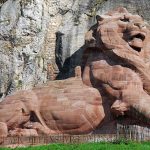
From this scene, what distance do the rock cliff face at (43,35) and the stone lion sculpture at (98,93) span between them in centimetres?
207

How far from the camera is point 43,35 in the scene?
60.8 feet

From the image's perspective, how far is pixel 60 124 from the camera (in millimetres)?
14570

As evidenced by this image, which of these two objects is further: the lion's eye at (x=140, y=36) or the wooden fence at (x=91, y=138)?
the lion's eye at (x=140, y=36)

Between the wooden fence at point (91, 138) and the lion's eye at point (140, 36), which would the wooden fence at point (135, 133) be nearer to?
the wooden fence at point (91, 138)

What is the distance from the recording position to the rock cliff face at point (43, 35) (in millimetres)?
17656

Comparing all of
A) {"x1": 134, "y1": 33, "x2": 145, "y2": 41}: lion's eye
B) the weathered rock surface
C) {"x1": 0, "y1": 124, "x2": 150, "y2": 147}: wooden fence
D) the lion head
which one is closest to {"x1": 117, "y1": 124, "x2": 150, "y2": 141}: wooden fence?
{"x1": 0, "y1": 124, "x2": 150, "y2": 147}: wooden fence

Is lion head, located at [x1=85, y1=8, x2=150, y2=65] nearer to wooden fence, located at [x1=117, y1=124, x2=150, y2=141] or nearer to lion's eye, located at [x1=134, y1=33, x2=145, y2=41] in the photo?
lion's eye, located at [x1=134, y1=33, x2=145, y2=41]

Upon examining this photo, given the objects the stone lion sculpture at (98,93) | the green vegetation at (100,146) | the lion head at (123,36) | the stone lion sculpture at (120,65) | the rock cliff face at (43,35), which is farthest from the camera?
the rock cliff face at (43,35)

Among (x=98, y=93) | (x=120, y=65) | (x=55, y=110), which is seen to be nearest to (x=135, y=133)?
(x=98, y=93)

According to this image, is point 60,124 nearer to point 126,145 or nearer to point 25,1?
point 126,145

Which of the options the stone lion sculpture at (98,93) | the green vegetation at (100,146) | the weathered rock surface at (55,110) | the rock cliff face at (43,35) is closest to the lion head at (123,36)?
the stone lion sculpture at (98,93)

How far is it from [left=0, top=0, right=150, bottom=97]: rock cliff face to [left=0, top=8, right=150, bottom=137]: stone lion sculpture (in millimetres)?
2072

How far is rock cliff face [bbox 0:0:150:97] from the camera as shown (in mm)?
17656

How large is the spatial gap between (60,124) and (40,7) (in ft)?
17.8
